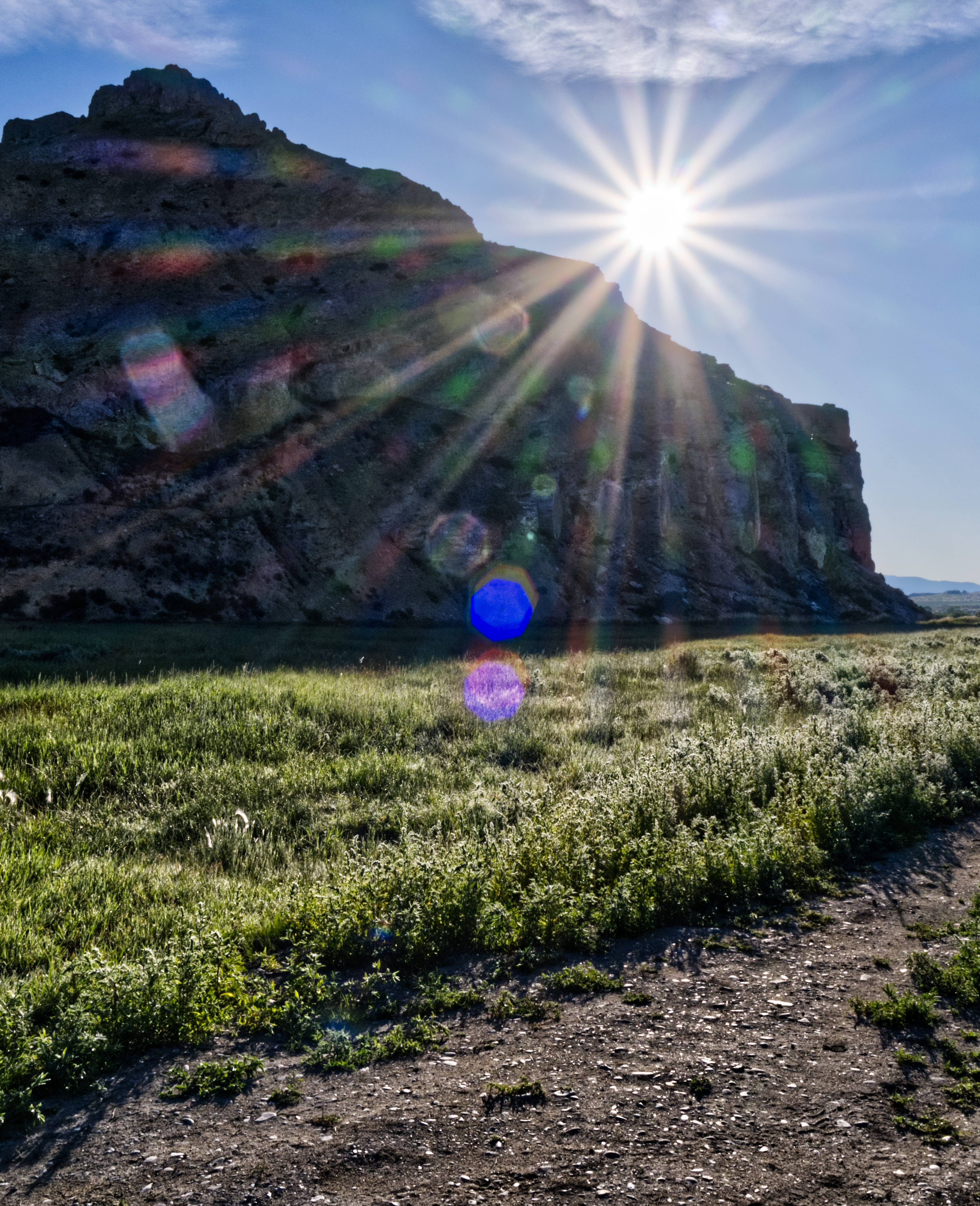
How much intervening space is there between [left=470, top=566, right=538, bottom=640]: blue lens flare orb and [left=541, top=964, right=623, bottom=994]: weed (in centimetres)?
3942

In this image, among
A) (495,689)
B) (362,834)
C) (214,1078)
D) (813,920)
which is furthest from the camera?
(495,689)

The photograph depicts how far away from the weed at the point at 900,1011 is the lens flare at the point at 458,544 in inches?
1708

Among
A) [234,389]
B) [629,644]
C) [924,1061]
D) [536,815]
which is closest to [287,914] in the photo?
A: [536,815]

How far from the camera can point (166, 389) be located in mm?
43656

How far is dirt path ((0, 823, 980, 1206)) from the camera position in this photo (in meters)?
3.75

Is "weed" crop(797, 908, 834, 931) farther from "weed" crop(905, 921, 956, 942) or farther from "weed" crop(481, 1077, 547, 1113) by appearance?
"weed" crop(481, 1077, 547, 1113)

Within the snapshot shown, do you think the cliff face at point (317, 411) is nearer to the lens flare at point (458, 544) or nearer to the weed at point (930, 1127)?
the lens flare at point (458, 544)

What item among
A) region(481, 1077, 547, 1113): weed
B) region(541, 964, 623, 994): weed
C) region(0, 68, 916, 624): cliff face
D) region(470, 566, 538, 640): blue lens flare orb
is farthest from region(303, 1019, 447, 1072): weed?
region(470, 566, 538, 640): blue lens flare orb

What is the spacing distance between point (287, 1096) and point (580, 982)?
2.31 m

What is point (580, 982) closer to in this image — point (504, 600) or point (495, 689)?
point (495, 689)

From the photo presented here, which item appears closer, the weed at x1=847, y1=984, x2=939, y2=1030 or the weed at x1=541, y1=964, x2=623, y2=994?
the weed at x1=847, y1=984, x2=939, y2=1030

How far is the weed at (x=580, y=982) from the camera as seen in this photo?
5.81 metres

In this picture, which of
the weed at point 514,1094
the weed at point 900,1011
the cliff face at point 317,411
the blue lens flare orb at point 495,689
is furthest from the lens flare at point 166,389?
the weed at point 900,1011

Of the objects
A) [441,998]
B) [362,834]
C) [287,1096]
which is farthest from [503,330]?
[287,1096]
